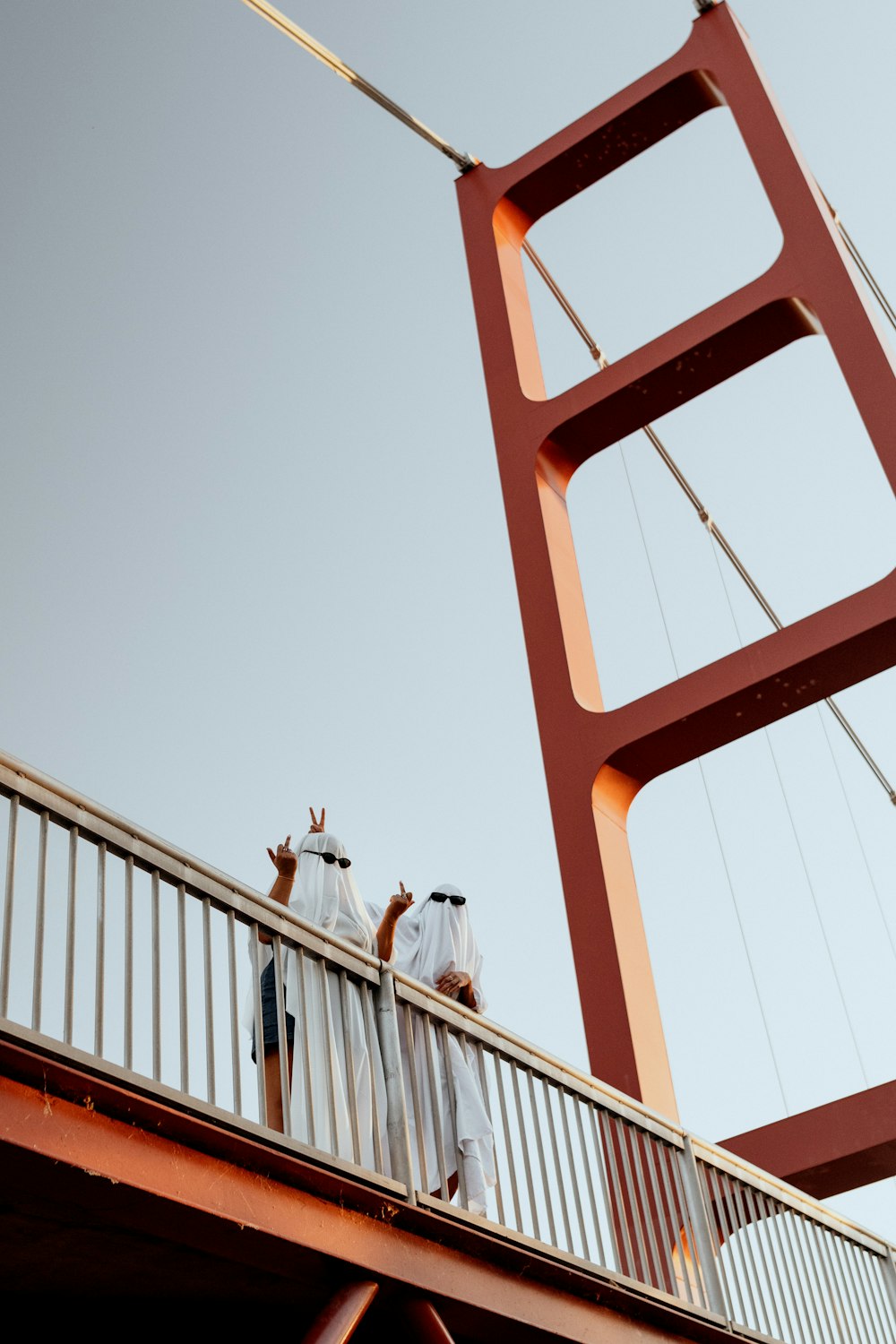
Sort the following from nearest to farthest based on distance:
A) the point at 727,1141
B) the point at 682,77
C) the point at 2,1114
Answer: the point at 2,1114
the point at 727,1141
the point at 682,77

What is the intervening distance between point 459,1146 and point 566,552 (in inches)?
246

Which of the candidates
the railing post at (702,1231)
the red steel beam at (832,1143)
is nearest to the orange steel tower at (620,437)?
the red steel beam at (832,1143)

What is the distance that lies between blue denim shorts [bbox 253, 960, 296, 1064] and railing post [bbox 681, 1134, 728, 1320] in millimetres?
1794

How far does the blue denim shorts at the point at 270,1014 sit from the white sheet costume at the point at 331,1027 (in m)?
0.05

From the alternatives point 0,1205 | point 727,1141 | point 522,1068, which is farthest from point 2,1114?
point 727,1141

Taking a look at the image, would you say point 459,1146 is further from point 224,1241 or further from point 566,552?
point 566,552

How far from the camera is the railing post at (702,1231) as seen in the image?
6.03 metres

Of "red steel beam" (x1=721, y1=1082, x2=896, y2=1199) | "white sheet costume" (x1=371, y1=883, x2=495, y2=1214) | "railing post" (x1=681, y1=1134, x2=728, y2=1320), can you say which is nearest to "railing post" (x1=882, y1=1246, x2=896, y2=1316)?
"red steel beam" (x1=721, y1=1082, x2=896, y2=1199)

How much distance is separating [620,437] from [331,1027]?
7.44m

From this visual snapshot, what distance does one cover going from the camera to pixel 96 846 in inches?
171

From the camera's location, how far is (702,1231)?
6.22 m

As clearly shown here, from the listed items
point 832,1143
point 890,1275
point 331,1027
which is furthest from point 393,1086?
point 832,1143

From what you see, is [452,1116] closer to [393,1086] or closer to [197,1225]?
[393,1086]

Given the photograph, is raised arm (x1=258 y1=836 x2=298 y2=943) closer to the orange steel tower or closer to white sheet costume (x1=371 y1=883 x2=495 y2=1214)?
white sheet costume (x1=371 y1=883 x2=495 y2=1214)
